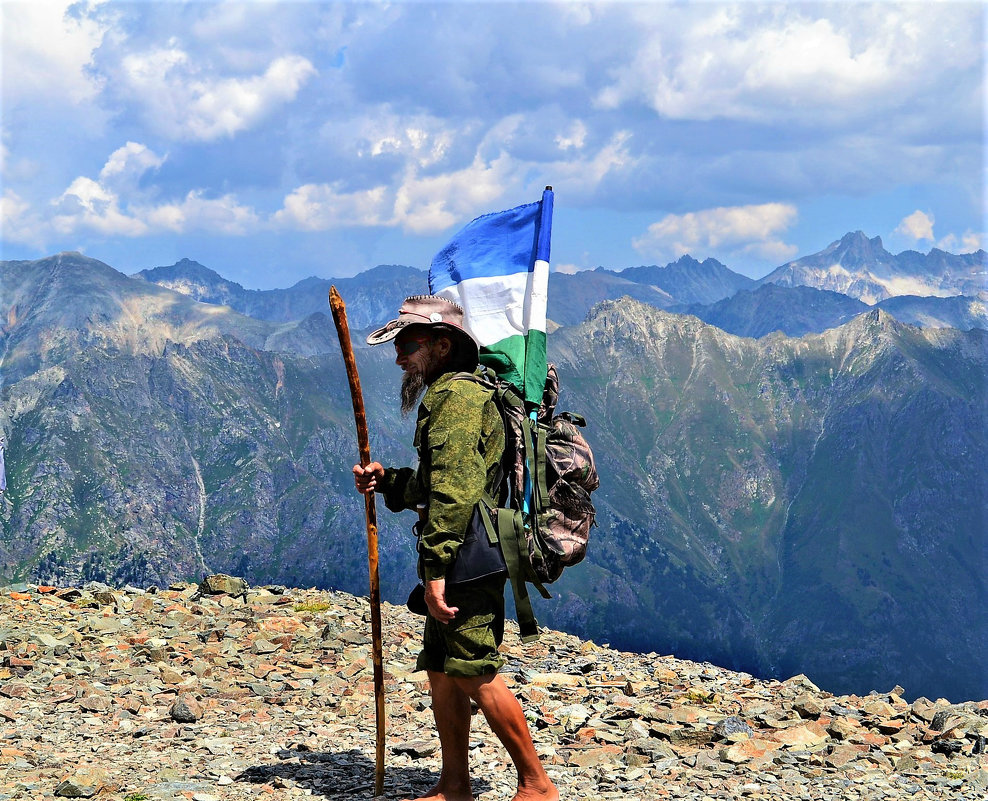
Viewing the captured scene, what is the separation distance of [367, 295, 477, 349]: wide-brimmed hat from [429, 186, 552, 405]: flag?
47 centimetres

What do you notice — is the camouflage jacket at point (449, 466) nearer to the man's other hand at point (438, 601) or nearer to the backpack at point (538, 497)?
the man's other hand at point (438, 601)

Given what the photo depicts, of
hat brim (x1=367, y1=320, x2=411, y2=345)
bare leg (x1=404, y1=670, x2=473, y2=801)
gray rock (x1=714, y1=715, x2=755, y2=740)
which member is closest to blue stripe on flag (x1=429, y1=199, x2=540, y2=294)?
hat brim (x1=367, y1=320, x2=411, y2=345)

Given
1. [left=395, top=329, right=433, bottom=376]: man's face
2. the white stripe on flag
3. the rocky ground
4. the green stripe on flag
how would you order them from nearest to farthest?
[left=395, top=329, right=433, bottom=376]: man's face → the green stripe on flag → the white stripe on flag → the rocky ground

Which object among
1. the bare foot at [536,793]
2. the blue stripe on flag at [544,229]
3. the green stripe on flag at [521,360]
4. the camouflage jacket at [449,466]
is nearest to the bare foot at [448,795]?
the bare foot at [536,793]

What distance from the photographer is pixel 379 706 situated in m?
8.47

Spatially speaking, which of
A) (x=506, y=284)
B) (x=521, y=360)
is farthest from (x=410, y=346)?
(x=506, y=284)

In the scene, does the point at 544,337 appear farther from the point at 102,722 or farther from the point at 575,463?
the point at 102,722

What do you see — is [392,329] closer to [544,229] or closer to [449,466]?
[449,466]

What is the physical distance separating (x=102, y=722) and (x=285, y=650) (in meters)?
3.60

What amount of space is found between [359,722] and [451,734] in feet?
13.5

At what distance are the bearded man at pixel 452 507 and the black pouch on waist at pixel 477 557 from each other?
0.24 feet

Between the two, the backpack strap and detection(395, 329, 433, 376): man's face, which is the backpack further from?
detection(395, 329, 433, 376): man's face

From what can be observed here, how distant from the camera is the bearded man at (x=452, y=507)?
23.5 ft

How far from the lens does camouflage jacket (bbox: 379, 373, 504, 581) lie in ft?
23.3
